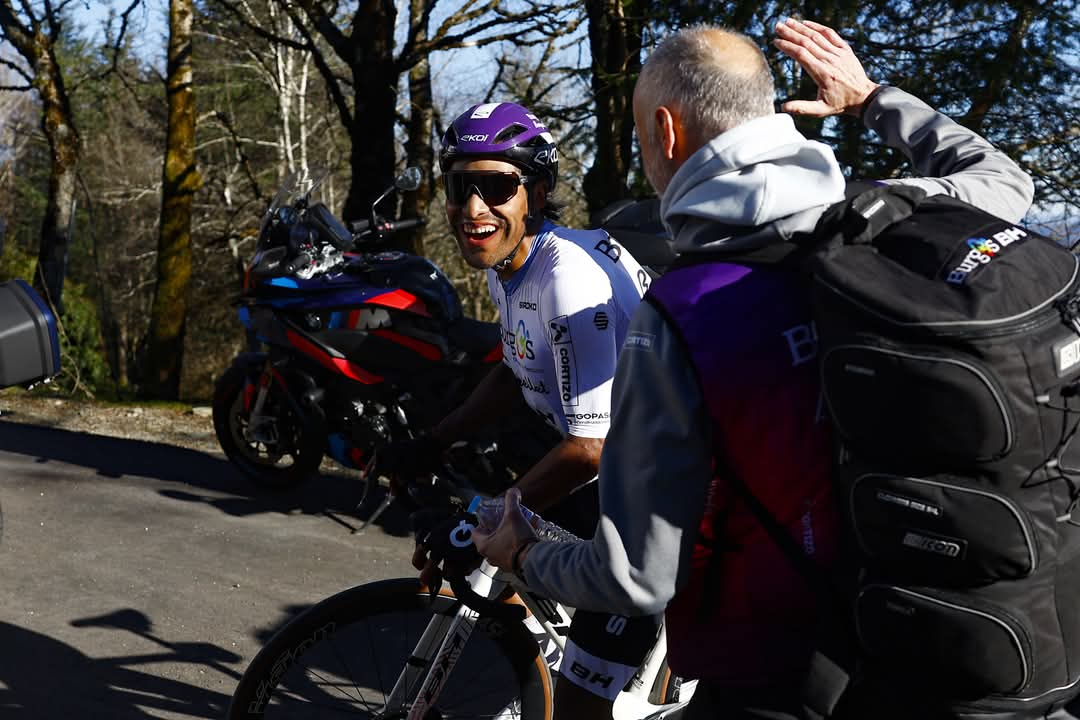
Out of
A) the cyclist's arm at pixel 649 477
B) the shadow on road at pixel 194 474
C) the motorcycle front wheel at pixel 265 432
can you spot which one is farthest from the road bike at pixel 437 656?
the motorcycle front wheel at pixel 265 432

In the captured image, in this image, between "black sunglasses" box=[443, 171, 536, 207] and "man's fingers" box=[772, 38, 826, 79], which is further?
"black sunglasses" box=[443, 171, 536, 207]

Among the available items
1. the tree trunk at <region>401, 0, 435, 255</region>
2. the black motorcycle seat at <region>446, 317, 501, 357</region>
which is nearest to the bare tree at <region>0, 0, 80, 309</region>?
the tree trunk at <region>401, 0, 435, 255</region>

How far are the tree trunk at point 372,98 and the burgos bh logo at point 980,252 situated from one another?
1086 cm

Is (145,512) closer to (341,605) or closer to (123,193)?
(341,605)

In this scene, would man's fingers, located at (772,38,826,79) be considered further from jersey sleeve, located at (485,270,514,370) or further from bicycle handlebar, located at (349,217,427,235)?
bicycle handlebar, located at (349,217,427,235)

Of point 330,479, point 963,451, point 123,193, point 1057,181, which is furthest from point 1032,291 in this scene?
point 123,193

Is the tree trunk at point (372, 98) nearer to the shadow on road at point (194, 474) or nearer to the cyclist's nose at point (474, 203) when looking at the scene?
the shadow on road at point (194, 474)

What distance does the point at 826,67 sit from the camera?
7.50 ft

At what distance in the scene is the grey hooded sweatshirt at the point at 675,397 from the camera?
5.50 feet

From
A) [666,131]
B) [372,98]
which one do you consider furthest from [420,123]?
[666,131]

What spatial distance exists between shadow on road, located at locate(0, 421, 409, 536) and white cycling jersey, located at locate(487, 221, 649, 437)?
3.20 meters

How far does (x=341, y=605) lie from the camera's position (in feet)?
9.05

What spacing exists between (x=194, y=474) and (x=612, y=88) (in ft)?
14.5

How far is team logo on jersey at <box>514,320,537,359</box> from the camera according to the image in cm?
324
